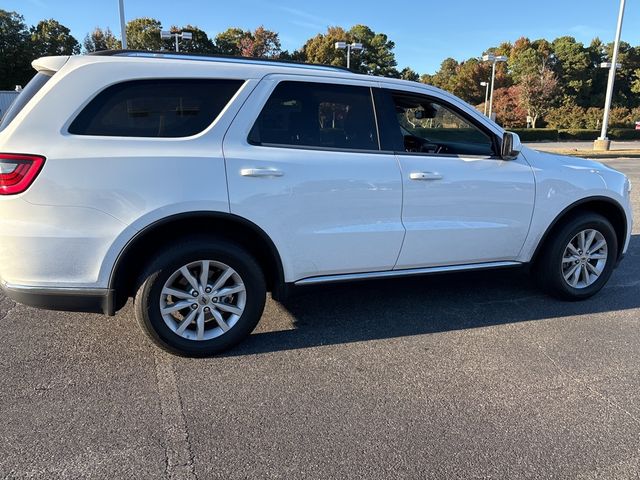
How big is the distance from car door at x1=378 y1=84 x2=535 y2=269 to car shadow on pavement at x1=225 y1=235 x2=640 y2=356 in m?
0.39

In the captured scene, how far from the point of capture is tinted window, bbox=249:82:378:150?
134 inches

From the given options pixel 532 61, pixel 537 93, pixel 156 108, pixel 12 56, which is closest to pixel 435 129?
pixel 156 108

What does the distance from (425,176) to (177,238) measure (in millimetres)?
1840

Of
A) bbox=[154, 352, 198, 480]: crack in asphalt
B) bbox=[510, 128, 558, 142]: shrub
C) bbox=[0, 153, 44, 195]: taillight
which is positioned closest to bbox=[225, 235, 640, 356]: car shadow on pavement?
bbox=[154, 352, 198, 480]: crack in asphalt

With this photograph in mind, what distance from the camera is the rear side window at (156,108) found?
298cm

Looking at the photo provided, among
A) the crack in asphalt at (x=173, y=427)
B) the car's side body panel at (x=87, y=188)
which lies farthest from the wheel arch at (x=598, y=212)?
the crack in asphalt at (x=173, y=427)

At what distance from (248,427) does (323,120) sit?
2.13 metres

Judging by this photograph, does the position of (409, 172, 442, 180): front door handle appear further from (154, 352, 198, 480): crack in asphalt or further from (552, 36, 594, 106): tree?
(552, 36, 594, 106): tree

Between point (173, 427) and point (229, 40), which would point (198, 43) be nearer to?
point (229, 40)

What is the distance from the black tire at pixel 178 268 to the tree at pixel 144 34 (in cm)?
5669

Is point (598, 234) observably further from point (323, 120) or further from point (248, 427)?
point (248, 427)

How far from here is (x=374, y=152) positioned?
365 centimetres

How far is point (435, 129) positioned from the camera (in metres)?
4.34

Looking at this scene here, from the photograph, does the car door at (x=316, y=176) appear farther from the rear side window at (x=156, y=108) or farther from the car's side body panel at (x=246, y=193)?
the rear side window at (x=156, y=108)
